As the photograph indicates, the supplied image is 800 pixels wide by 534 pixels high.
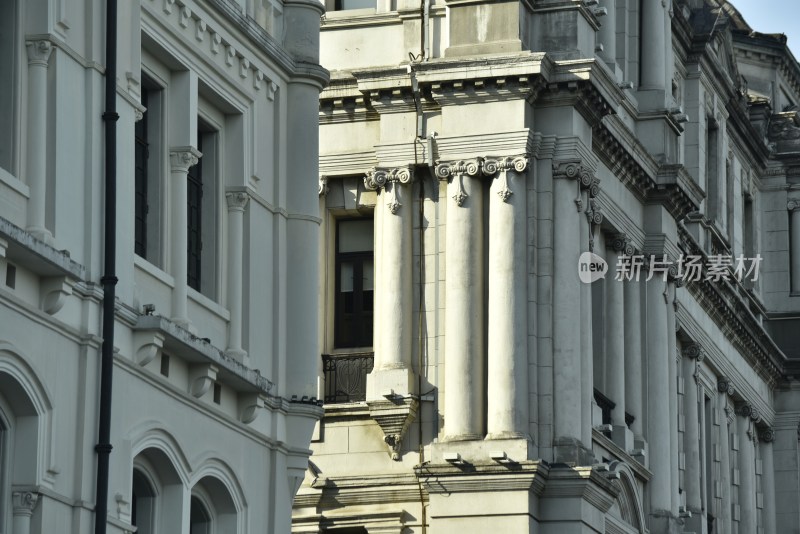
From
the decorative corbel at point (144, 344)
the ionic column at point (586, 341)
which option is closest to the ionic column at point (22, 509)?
the decorative corbel at point (144, 344)

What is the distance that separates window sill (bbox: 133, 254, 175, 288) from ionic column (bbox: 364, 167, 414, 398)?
20016 mm

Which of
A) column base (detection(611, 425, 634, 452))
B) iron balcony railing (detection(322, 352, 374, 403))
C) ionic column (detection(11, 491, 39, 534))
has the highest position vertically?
iron balcony railing (detection(322, 352, 374, 403))

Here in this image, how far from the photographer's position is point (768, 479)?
73688 mm

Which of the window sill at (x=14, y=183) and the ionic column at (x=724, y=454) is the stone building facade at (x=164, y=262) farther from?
the ionic column at (x=724, y=454)

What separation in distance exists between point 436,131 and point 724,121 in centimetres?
2265

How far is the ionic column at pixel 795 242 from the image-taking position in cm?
7706

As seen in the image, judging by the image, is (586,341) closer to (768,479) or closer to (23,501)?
(23,501)

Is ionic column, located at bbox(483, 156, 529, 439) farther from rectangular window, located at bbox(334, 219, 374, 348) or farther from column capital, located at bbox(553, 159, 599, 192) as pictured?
rectangular window, located at bbox(334, 219, 374, 348)

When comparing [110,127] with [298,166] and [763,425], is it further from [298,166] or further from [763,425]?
[763,425]

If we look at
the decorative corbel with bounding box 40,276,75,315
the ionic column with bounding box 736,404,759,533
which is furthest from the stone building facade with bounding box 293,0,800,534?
the decorative corbel with bounding box 40,276,75,315

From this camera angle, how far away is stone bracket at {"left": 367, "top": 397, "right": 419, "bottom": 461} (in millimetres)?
48750

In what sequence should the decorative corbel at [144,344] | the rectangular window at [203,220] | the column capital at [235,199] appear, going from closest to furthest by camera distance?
the decorative corbel at [144,344]
the rectangular window at [203,220]
the column capital at [235,199]

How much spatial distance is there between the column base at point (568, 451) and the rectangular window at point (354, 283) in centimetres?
512

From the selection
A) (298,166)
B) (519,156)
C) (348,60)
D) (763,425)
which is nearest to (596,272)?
(519,156)
